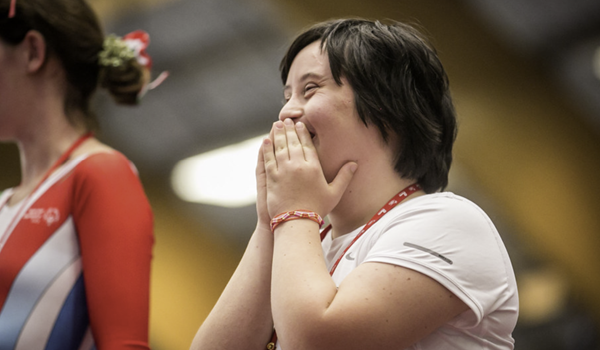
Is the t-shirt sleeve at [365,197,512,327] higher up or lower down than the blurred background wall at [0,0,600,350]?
higher up

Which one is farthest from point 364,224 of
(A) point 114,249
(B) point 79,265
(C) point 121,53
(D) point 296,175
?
(C) point 121,53

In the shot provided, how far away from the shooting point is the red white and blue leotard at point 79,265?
1787mm

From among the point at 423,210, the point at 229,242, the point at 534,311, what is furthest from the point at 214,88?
the point at 423,210

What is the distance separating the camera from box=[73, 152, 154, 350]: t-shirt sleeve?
1.80 meters

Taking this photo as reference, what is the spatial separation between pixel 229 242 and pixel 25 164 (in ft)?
30.3

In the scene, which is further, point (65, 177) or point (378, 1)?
point (378, 1)

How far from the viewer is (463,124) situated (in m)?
7.14

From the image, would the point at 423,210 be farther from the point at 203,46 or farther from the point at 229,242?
the point at 229,242

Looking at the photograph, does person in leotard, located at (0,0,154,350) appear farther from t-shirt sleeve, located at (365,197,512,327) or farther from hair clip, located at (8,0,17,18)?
t-shirt sleeve, located at (365,197,512,327)

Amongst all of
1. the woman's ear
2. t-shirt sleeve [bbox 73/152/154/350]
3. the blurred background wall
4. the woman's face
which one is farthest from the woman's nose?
the blurred background wall

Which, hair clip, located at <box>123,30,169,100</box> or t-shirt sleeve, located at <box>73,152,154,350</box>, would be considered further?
hair clip, located at <box>123,30,169,100</box>

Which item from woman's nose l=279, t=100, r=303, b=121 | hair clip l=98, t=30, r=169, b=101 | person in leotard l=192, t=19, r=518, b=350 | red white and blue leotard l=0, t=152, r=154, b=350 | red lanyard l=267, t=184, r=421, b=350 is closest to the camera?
person in leotard l=192, t=19, r=518, b=350

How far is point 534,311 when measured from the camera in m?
11.4

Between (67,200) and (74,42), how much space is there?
0.57 m
